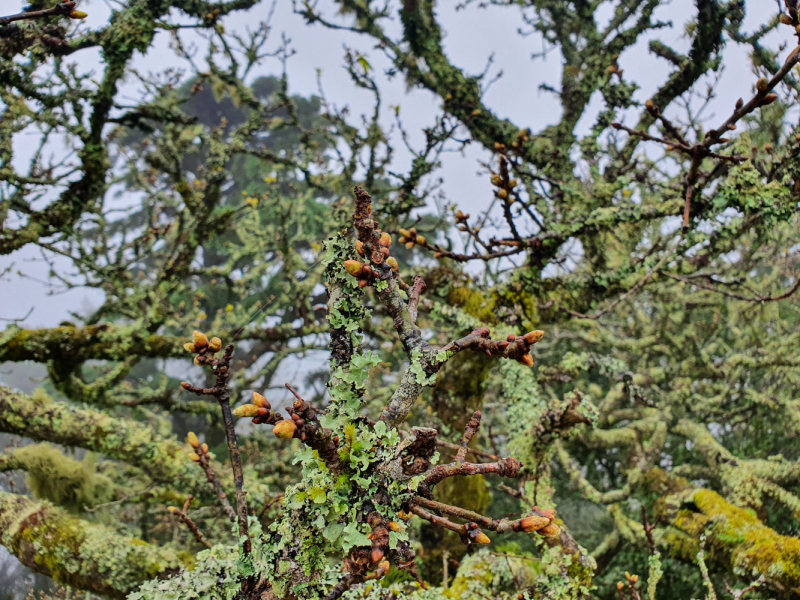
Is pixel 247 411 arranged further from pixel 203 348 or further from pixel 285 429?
pixel 203 348

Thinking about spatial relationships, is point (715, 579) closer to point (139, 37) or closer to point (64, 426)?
point (64, 426)

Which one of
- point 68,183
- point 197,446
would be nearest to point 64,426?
point 68,183

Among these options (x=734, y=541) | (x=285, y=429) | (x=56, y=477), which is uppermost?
(x=285, y=429)

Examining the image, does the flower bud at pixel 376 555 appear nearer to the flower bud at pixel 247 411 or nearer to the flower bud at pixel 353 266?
the flower bud at pixel 247 411

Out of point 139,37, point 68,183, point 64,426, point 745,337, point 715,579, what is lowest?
point 715,579

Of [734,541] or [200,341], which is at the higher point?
[200,341]

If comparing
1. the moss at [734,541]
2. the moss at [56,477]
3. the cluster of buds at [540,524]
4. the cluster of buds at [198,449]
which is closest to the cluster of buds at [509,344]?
the cluster of buds at [540,524]

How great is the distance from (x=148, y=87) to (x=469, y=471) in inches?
238

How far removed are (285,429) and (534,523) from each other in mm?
627

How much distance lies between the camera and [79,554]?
8.26 ft

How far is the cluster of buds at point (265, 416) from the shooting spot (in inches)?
36.6

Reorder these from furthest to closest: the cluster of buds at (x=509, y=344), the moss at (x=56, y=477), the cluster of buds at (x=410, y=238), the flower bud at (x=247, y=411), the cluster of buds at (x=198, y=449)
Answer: the moss at (x=56, y=477)
the cluster of buds at (x=410, y=238)
the cluster of buds at (x=198, y=449)
the cluster of buds at (x=509, y=344)
the flower bud at (x=247, y=411)

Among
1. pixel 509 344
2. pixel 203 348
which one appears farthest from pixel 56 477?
pixel 509 344

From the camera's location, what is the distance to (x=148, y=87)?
5.19 meters
